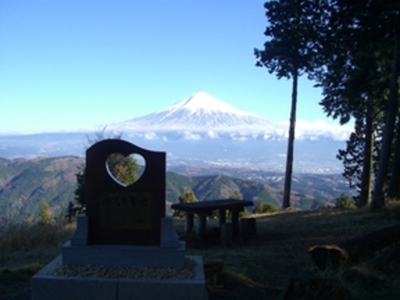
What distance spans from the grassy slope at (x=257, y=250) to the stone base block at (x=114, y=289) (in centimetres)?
85

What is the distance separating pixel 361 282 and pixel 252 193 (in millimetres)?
49656

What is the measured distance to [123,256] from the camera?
6453mm

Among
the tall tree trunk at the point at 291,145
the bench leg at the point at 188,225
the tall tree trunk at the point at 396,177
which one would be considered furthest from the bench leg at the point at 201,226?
the tall tree trunk at the point at 291,145

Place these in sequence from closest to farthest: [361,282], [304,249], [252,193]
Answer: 1. [361,282]
2. [304,249]
3. [252,193]

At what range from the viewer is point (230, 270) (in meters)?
7.98

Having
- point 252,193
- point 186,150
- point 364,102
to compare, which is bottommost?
point 252,193

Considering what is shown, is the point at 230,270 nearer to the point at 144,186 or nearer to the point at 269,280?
the point at 269,280

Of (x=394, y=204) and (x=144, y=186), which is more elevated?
(x=144, y=186)

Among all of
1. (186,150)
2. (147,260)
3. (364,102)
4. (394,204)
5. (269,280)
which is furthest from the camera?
(186,150)

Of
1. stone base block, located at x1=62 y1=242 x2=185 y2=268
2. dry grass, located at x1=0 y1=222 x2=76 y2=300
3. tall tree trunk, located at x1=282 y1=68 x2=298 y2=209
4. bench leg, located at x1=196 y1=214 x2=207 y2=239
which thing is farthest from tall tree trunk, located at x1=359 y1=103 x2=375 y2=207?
stone base block, located at x1=62 y1=242 x2=185 y2=268

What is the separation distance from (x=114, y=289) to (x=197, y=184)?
54.4m

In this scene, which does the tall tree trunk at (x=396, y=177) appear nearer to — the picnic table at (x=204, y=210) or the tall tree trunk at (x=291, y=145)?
the picnic table at (x=204, y=210)

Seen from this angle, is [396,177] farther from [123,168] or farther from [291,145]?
[123,168]

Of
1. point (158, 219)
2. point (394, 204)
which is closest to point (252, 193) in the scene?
point (394, 204)
